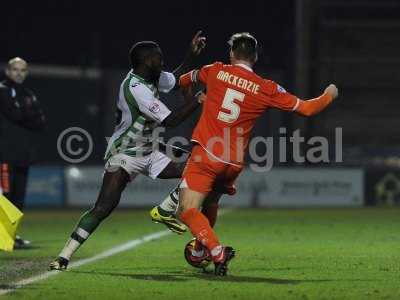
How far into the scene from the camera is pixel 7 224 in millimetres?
9000

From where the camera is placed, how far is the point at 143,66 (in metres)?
9.40

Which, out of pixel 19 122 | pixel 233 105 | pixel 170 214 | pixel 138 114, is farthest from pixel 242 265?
pixel 19 122

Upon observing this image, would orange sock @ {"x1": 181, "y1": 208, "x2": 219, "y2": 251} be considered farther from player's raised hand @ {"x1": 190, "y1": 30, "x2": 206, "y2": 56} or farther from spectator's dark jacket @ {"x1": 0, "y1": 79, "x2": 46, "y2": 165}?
spectator's dark jacket @ {"x1": 0, "y1": 79, "x2": 46, "y2": 165}

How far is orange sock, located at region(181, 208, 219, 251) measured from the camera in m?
8.61

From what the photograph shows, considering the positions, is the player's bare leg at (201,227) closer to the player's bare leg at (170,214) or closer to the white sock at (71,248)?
the player's bare leg at (170,214)

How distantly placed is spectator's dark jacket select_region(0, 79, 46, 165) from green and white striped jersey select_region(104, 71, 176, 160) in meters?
3.23

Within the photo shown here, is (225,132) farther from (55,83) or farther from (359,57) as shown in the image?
(55,83)

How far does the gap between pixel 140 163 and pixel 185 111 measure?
87cm

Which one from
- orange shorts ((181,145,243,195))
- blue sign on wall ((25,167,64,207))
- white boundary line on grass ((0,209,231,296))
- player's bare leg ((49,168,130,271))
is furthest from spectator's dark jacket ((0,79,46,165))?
blue sign on wall ((25,167,64,207))

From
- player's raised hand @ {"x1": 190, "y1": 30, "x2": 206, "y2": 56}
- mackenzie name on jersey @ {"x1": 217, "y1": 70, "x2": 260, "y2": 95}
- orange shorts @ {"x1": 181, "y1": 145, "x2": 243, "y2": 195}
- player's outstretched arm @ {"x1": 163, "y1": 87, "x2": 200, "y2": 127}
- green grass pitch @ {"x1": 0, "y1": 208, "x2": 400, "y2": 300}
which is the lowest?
green grass pitch @ {"x1": 0, "y1": 208, "x2": 400, "y2": 300}

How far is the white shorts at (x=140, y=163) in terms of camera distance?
30.9 ft

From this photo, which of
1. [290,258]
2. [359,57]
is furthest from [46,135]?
[290,258]

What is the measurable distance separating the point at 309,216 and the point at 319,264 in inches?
336

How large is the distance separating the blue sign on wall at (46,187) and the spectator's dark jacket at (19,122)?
375 inches
